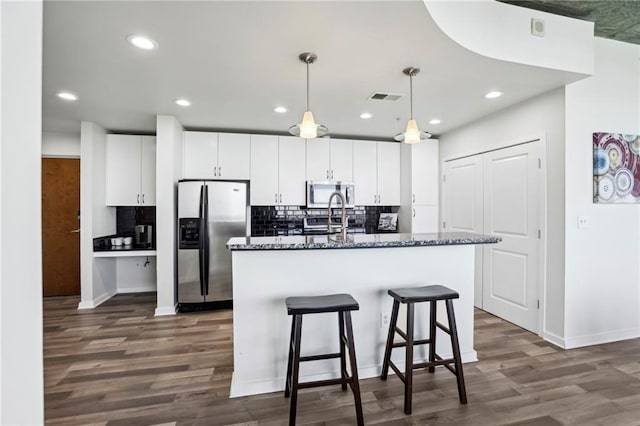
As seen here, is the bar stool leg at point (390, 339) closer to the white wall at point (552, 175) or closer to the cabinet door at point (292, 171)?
the white wall at point (552, 175)

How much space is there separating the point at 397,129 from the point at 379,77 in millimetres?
1754

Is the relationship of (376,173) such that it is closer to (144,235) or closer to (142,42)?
(142,42)

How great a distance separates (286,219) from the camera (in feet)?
15.0

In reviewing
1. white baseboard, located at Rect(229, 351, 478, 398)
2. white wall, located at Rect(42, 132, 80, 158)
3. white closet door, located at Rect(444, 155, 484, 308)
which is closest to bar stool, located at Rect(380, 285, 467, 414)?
white baseboard, located at Rect(229, 351, 478, 398)

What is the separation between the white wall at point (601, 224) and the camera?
2.71 m

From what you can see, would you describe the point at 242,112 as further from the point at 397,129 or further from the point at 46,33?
the point at 397,129

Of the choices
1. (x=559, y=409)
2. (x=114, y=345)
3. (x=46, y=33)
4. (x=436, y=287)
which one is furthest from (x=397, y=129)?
Answer: (x=114, y=345)

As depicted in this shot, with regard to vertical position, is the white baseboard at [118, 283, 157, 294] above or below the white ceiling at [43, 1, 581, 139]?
below

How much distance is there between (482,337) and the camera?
2930 mm

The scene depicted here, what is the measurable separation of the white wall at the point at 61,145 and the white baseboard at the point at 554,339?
19.9 feet

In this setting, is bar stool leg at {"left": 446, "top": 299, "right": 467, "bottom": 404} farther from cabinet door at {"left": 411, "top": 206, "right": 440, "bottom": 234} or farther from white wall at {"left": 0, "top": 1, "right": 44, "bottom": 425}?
cabinet door at {"left": 411, "top": 206, "right": 440, "bottom": 234}

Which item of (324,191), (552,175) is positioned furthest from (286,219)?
(552,175)

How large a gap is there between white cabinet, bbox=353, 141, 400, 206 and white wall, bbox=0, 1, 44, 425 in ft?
13.0

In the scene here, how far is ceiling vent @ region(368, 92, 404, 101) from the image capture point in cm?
A: 288
